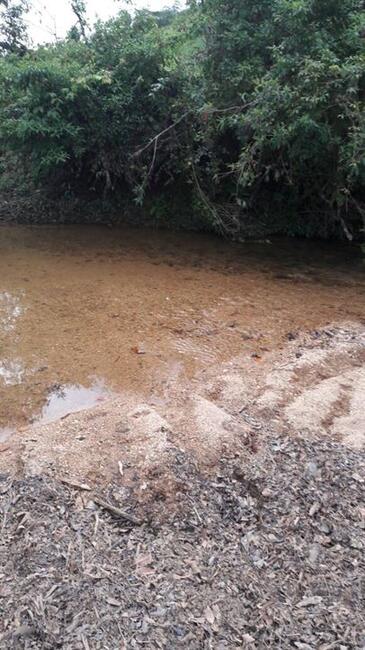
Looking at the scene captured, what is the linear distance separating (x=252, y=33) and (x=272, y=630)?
6.23m

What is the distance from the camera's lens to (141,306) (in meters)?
4.85

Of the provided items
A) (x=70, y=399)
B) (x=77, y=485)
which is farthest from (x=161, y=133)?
(x=77, y=485)

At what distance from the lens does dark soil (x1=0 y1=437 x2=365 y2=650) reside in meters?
1.79

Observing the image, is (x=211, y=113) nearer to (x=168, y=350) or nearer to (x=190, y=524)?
(x=168, y=350)

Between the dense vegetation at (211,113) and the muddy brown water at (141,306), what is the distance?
0.72 metres

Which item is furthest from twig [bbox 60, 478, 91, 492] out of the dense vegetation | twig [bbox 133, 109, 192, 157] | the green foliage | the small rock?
the green foliage

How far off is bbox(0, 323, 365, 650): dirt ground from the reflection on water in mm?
172

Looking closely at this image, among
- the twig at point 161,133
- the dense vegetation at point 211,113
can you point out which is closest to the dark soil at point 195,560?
the dense vegetation at point 211,113

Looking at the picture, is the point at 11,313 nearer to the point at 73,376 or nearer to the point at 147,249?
the point at 73,376

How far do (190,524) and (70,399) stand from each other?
1454 mm

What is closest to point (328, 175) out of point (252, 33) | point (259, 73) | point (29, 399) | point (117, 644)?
point (259, 73)

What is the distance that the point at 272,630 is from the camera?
5.96 ft

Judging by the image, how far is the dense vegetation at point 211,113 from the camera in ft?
16.1

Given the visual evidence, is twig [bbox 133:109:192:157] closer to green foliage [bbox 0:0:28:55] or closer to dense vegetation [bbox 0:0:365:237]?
dense vegetation [bbox 0:0:365:237]
